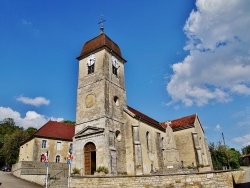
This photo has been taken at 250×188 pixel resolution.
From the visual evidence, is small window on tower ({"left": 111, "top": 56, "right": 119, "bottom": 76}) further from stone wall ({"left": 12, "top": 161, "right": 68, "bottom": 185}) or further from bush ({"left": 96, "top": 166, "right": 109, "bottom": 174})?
stone wall ({"left": 12, "top": 161, "right": 68, "bottom": 185})

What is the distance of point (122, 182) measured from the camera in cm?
1448

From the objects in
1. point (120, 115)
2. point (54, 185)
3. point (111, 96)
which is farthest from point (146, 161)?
point (54, 185)

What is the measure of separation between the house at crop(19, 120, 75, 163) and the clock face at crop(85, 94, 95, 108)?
14.6 m

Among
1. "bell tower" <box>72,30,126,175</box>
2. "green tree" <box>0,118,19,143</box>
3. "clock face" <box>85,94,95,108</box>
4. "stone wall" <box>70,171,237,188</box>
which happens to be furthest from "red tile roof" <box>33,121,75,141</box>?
"green tree" <box>0,118,19,143</box>

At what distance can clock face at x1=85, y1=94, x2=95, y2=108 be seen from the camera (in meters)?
23.8

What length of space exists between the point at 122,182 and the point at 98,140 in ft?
24.5

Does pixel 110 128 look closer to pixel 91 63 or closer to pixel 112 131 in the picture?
pixel 112 131

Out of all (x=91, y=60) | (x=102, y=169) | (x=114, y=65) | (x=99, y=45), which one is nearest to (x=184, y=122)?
(x=114, y=65)

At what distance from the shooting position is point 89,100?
79.3 feet

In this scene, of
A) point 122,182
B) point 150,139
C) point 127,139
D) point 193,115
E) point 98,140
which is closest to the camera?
point 122,182

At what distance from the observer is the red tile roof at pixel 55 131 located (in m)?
35.5

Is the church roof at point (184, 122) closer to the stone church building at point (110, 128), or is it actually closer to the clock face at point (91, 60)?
the stone church building at point (110, 128)

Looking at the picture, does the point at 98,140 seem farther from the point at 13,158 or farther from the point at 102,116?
the point at 13,158

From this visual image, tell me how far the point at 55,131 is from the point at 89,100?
16.2 metres
